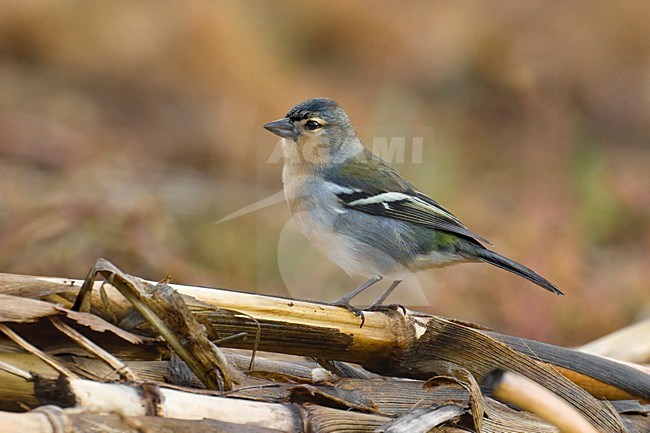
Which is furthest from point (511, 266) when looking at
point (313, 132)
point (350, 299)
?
point (313, 132)

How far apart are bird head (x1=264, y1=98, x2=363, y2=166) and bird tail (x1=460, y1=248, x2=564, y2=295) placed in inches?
33.7

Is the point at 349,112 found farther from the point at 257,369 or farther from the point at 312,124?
the point at 257,369

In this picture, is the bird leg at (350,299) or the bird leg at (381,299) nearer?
the bird leg at (350,299)

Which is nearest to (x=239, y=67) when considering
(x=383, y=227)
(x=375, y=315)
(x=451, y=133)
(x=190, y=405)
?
(x=451, y=133)

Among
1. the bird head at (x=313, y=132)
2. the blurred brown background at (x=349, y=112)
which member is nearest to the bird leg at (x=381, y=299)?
the bird head at (x=313, y=132)

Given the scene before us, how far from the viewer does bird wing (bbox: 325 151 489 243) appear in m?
3.87

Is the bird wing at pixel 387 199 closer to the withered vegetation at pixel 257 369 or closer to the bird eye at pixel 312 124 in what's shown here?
the bird eye at pixel 312 124

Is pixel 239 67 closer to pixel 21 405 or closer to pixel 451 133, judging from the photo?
pixel 451 133

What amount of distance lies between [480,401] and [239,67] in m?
6.23

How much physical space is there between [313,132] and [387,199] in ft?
1.61

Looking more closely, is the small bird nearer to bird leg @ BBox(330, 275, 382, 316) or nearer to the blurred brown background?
bird leg @ BBox(330, 275, 382, 316)

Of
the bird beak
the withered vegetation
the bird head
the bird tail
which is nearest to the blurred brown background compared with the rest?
the bird head

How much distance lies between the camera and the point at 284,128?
4008 mm

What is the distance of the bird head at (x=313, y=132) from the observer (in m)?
4.05
